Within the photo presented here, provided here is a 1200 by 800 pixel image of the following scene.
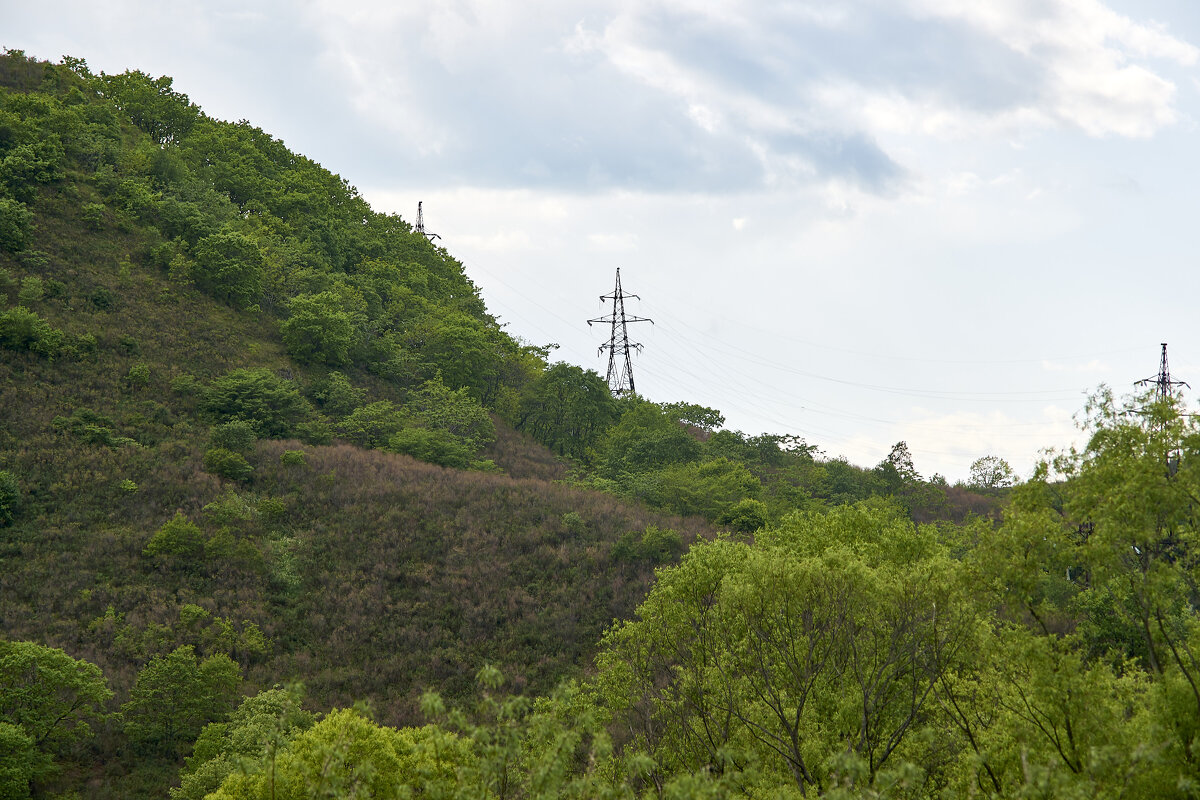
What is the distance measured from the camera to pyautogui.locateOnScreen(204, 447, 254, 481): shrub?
41.3m

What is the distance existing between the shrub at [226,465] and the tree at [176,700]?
18.2 m

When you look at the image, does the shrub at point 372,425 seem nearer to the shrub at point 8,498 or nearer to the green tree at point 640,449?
the green tree at point 640,449

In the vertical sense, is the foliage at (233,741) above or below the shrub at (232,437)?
below

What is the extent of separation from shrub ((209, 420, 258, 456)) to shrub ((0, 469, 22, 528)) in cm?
971

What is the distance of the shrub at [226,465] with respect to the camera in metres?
41.3

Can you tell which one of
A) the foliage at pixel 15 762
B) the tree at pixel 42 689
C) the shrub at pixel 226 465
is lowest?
the foliage at pixel 15 762

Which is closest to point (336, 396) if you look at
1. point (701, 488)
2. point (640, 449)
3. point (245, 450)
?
point (245, 450)

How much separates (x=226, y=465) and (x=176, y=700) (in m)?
19.4

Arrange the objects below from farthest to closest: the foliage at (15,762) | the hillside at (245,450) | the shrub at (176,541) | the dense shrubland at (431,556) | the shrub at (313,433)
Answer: the shrub at (313,433)
the shrub at (176,541)
the hillside at (245,450)
the foliage at (15,762)
the dense shrubland at (431,556)

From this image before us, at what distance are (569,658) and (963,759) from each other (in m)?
20.9

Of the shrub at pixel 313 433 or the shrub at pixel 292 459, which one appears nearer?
the shrub at pixel 292 459

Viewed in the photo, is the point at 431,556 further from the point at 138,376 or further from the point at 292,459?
the point at 138,376

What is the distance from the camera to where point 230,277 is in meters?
58.2

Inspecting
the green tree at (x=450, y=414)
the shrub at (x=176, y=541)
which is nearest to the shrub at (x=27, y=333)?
the shrub at (x=176, y=541)
